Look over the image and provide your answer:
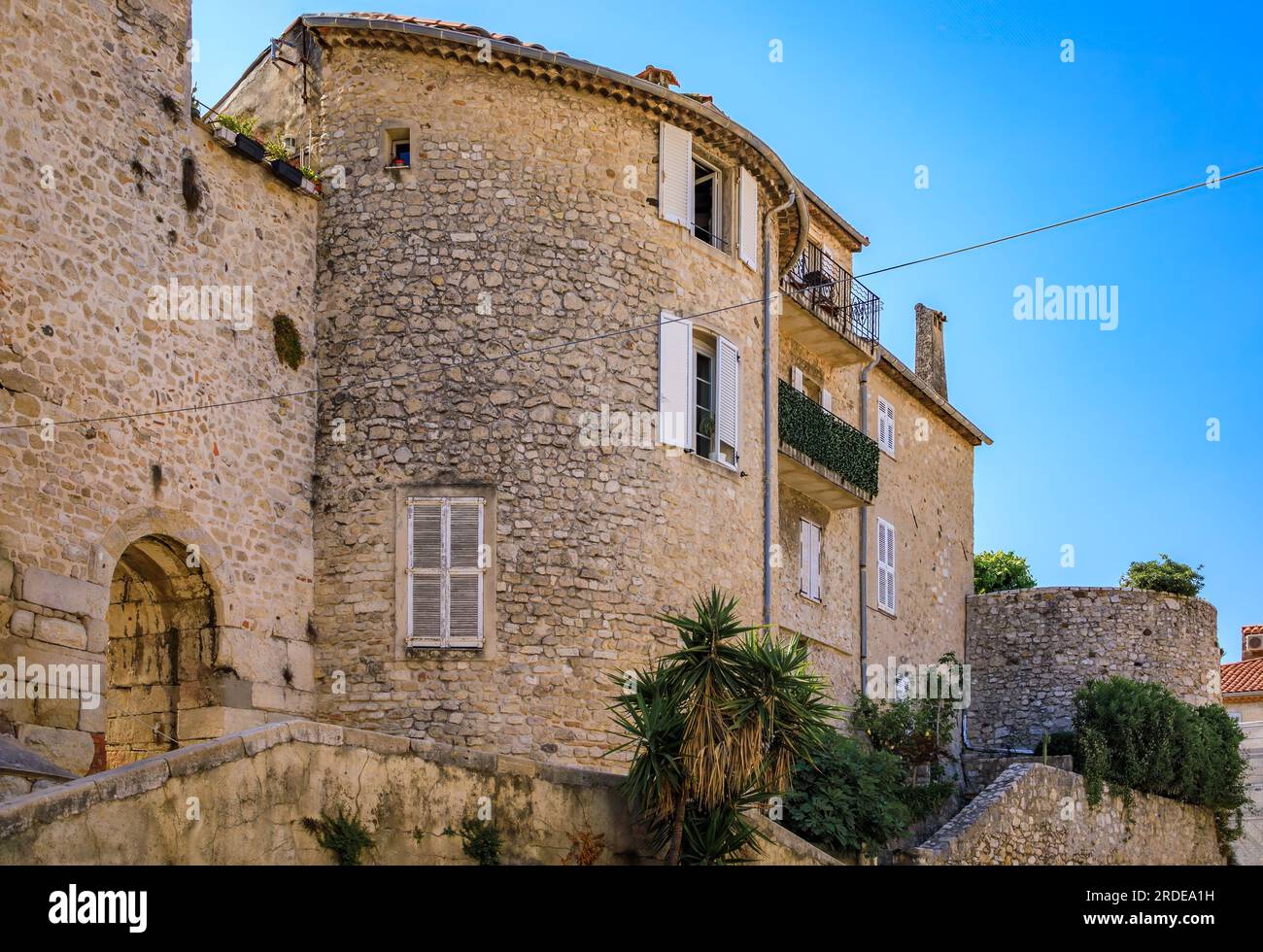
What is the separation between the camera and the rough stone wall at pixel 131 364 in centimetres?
1471

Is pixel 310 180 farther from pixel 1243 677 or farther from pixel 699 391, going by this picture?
pixel 1243 677

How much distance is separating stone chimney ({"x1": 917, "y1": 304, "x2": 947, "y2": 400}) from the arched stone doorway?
1890cm

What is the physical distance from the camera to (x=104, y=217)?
15.9 meters

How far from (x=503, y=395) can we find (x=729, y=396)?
3.24 metres

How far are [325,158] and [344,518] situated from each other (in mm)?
4144

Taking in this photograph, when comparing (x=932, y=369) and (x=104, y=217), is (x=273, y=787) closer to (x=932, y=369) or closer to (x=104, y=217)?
(x=104, y=217)

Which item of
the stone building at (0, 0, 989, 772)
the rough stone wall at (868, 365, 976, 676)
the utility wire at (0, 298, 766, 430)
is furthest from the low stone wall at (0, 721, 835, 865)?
the rough stone wall at (868, 365, 976, 676)

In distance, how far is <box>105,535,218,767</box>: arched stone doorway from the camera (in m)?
16.7

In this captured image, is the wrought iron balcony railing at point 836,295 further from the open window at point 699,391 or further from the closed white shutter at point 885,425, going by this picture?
the open window at point 699,391

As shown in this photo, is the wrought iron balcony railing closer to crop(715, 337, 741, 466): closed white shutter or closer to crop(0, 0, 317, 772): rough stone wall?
crop(715, 337, 741, 466): closed white shutter

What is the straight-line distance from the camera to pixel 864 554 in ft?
89.7

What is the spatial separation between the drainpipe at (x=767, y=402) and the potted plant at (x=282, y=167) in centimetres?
621

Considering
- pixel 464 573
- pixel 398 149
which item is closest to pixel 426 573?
pixel 464 573

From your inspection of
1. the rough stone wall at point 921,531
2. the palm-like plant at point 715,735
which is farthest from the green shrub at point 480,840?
the rough stone wall at point 921,531
